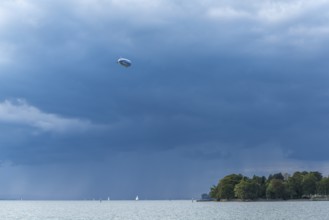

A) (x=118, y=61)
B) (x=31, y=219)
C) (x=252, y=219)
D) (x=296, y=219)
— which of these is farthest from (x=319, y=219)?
(x=31, y=219)

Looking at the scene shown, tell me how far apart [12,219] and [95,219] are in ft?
A: 58.5

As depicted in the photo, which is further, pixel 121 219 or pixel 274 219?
pixel 121 219

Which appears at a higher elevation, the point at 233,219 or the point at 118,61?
the point at 118,61

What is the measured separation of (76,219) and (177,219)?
69.3ft

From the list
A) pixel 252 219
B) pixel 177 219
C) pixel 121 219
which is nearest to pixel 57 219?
pixel 121 219

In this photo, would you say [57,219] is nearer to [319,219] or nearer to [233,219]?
[233,219]

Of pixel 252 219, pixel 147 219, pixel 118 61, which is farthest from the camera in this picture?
pixel 147 219

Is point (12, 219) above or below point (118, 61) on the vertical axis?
below

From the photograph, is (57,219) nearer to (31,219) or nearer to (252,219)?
(31,219)

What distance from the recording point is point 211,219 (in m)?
98.9

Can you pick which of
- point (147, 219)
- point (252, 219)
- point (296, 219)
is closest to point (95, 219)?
point (147, 219)

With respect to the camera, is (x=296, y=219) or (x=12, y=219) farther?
(x=12, y=219)

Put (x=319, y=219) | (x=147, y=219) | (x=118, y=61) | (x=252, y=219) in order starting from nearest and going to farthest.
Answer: (x=118, y=61)
(x=319, y=219)
(x=252, y=219)
(x=147, y=219)

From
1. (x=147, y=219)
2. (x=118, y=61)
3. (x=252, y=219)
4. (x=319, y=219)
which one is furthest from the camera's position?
(x=147, y=219)
